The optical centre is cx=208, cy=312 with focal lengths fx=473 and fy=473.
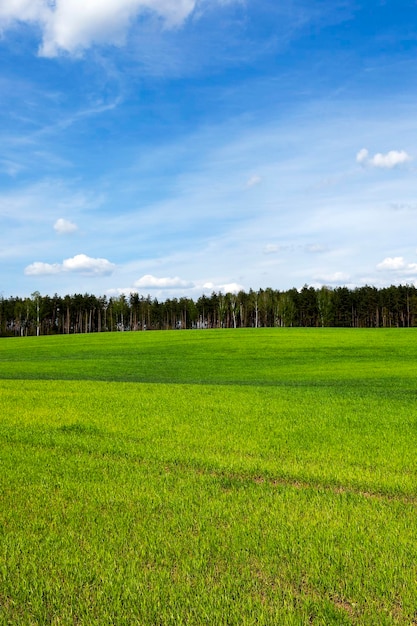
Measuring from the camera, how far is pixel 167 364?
1736 inches

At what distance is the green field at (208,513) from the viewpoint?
522cm

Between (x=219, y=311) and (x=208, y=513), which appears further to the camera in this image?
(x=219, y=311)

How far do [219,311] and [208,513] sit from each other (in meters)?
148

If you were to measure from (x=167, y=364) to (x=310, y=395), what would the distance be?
78.9 ft

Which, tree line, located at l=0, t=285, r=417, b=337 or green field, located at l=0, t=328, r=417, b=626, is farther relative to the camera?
tree line, located at l=0, t=285, r=417, b=337

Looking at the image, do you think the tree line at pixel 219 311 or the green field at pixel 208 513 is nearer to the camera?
the green field at pixel 208 513

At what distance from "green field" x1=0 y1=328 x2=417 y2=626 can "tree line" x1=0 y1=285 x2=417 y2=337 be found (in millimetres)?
121147

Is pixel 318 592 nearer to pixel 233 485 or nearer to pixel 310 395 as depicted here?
pixel 233 485

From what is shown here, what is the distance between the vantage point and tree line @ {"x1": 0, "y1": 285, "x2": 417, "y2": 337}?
143250 millimetres

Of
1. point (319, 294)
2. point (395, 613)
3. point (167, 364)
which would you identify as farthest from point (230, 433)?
point (319, 294)

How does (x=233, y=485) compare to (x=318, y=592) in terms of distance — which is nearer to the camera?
(x=318, y=592)

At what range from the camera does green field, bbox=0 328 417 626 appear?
522 centimetres

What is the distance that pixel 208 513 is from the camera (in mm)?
7500

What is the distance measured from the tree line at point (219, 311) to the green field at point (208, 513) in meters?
121
